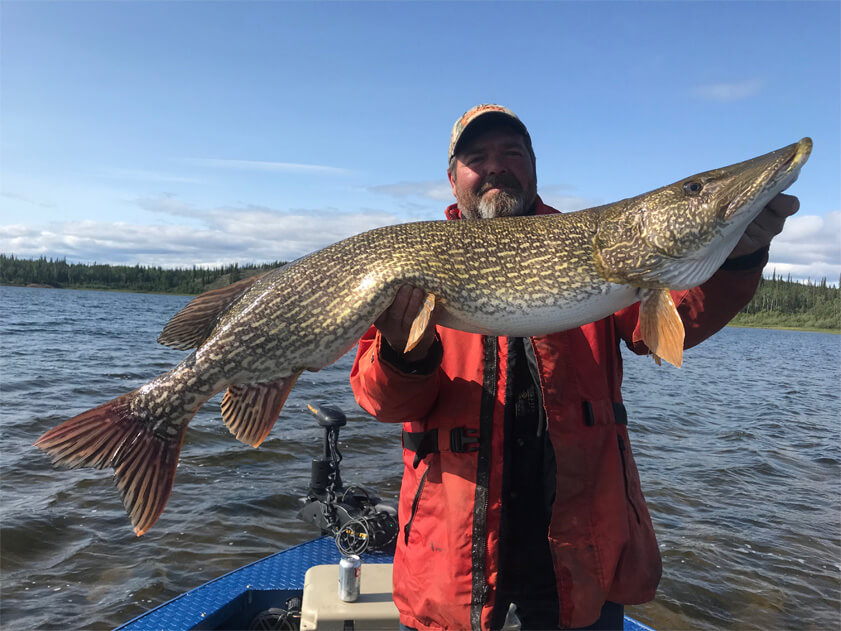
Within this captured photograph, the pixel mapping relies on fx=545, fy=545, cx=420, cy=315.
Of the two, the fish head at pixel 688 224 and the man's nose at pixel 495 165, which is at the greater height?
the man's nose at pixel 495 165

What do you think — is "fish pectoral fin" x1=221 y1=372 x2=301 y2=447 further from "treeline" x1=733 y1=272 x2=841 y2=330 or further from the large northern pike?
"treeline" x1=733 y1=272 x2=841 y2=330

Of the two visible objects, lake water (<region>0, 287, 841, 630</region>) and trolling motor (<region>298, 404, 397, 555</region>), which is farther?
lake water (<region>0, 287, 841, 630</region>)

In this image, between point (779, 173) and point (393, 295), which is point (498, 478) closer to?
point (393, 295)

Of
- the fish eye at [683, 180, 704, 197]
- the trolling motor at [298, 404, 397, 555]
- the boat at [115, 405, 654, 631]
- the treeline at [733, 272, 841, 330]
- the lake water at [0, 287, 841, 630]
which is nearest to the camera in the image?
the fish eye at [683, 180, 704, 197]

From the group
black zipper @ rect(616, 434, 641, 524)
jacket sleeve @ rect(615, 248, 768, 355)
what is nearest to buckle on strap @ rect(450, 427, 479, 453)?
black zipper @ rect(616, 434, 641, 524)

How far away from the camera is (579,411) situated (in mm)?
2309

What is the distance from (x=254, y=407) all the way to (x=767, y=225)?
238 centimetres

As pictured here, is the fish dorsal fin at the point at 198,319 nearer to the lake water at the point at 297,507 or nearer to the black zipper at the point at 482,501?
the black zipper at the point at 482,501

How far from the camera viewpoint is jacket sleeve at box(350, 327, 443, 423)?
2283 millimetres

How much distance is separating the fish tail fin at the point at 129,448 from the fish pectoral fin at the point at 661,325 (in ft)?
6.80

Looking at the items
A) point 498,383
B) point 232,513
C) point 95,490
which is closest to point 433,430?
point 498,383

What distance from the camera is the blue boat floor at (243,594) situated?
3.30m

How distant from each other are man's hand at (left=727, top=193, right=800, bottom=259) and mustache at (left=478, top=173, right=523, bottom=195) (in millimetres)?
1118

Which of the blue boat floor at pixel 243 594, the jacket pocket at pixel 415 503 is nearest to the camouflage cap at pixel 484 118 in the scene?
the jacket pocket at pixel 415 503
